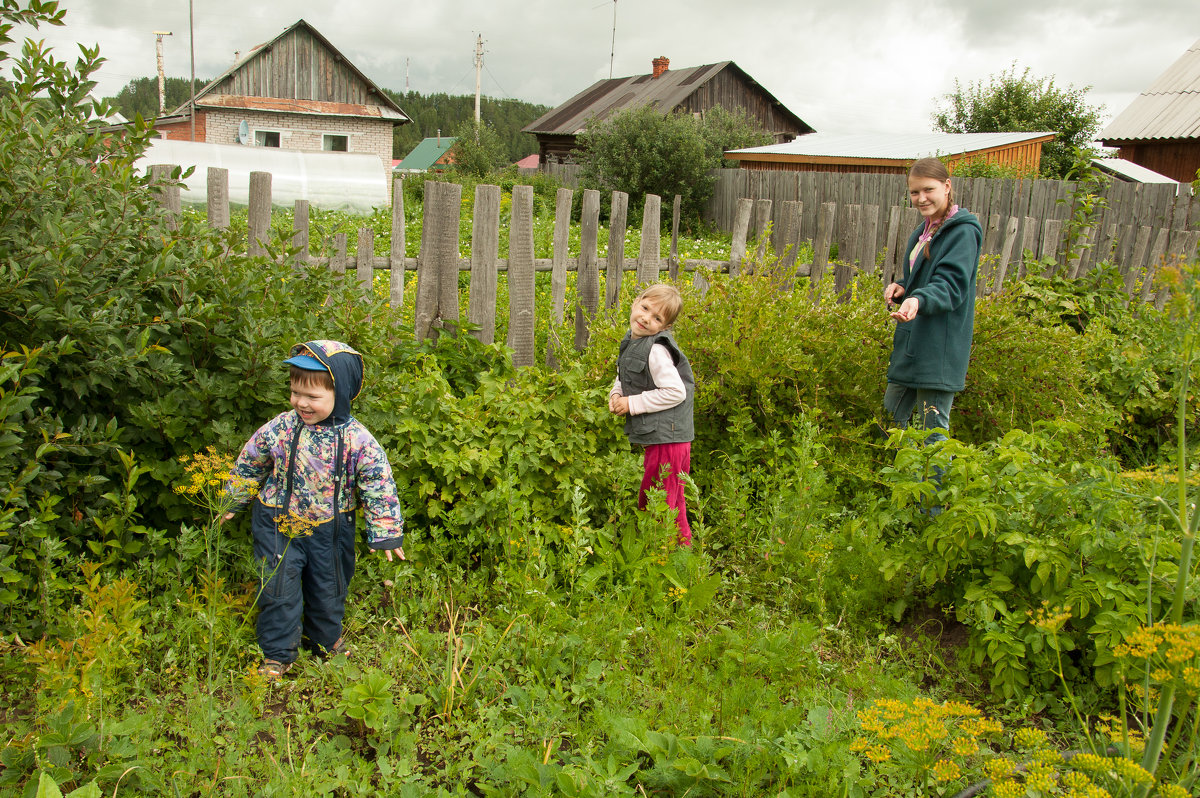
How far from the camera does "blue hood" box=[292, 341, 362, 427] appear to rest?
273cm

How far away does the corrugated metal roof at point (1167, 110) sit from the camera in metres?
20.4

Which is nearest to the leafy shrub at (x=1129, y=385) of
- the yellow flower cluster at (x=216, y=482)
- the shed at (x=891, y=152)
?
the yellow flower cluster at (x=216, y=482)

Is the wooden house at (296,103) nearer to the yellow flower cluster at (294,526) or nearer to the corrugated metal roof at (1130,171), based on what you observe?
the corrugated metal roof at (1130,171)

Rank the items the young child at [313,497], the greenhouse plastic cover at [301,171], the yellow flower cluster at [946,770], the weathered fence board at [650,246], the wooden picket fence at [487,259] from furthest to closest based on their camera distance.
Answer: the greenhouse plastic cover at [301,171] → the weathered fence board at [650,246] → the wooden picket fence at [487,259] → the young child at [313,497] → the yellow flower cluster at [946,770]

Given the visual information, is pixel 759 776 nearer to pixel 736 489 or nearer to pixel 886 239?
pixel 736 489

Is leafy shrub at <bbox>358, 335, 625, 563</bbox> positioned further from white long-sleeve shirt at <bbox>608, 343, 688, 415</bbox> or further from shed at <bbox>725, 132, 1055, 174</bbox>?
shed at <bbox>725, 132, 1055, 174</bbox>

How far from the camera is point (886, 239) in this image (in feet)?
25.9

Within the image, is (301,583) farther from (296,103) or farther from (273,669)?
(296,103)

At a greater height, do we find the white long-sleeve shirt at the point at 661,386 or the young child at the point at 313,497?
the white long-sleeve shirt at the point at 661,386

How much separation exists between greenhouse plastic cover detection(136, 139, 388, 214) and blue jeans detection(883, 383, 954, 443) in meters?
14.8

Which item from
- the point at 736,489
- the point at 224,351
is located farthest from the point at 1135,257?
the point at 224,351

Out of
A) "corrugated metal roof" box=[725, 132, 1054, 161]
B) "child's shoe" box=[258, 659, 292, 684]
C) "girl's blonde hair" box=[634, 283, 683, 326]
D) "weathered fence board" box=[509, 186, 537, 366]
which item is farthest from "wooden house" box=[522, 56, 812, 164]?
"child's shoe" box=[258, 659, 292, 684]

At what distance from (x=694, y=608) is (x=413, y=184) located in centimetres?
2361

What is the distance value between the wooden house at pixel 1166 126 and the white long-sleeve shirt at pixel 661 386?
2136 centimetres
